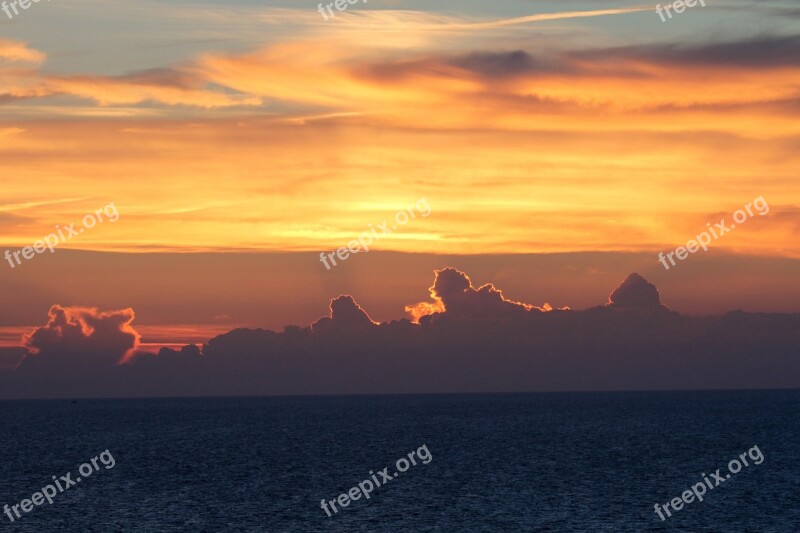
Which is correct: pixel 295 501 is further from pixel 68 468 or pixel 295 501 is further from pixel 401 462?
pixel 68 468

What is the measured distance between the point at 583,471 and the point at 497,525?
55.0 meters

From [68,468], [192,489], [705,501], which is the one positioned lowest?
[705,501]

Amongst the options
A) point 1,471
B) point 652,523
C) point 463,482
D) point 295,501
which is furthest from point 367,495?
point 1,471

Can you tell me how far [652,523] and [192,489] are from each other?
59086 millimetres

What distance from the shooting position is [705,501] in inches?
4390

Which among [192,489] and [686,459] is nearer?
[192,489]

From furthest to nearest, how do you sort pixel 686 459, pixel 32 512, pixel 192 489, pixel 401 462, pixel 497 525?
pixel 686 459 → pixel 401 462 → pixel 192 489 → pixel 32 512 → pixel 497 525

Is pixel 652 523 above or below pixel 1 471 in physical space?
below

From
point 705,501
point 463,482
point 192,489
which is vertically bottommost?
point 705,501

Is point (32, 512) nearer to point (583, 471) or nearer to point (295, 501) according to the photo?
point (295, 501)

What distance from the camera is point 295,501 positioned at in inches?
4417

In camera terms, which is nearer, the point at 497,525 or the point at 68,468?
the point at 497,525

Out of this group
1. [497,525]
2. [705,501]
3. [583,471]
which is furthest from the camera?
[583,471]

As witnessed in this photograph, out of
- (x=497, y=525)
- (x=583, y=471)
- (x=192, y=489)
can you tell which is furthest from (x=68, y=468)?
(x=497, y=525)
